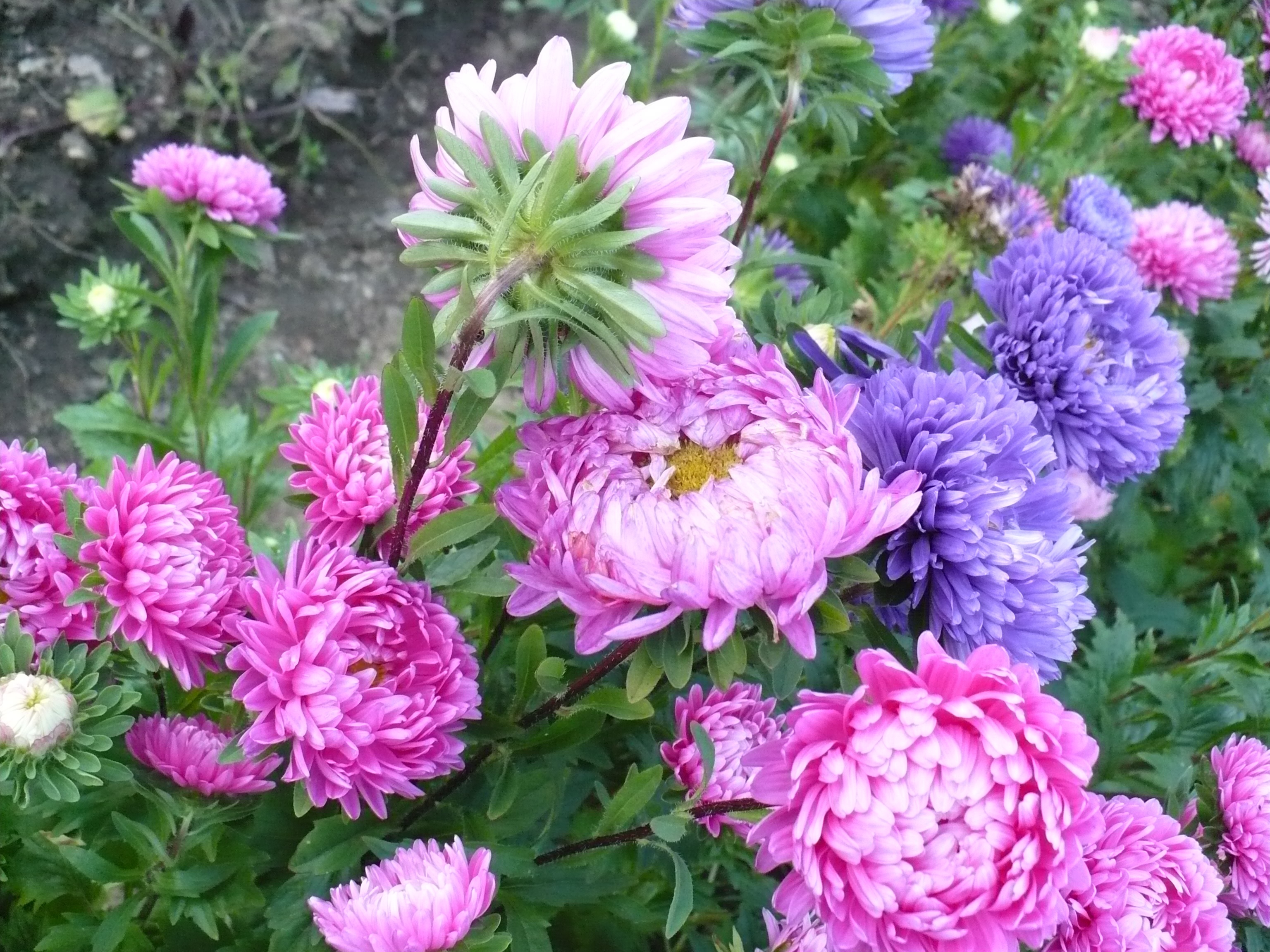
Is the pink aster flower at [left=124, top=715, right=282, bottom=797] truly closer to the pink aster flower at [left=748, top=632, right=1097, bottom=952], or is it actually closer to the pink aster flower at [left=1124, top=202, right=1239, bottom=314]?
the pink aster flower at [left=748, top=632, right=1097, bottom=952]

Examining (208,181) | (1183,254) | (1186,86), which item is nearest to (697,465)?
(208,181)

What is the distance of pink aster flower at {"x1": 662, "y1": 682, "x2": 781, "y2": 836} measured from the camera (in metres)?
1.00

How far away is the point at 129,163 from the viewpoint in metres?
2.58

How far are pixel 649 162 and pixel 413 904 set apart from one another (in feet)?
1.95

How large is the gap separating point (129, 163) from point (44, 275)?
389 mm

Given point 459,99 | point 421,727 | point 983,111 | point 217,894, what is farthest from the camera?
point 983,111

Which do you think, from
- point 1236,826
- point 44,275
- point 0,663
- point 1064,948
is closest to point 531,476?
point 0,663

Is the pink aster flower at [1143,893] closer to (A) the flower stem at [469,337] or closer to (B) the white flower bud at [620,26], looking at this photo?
(A) the flower stem at [469,337]

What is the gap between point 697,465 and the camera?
0.78 meters

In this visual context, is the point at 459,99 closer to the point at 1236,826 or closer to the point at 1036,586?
the point at 1036,586

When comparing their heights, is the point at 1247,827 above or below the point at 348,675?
below

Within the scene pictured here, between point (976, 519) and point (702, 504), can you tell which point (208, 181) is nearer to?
point (702, 504)

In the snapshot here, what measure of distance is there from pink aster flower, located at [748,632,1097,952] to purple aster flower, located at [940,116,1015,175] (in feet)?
7.04

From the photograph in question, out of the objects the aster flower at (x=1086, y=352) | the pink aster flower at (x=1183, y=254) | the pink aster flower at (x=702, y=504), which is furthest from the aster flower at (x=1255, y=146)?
the pink aster flower at (x=702, y=504)
